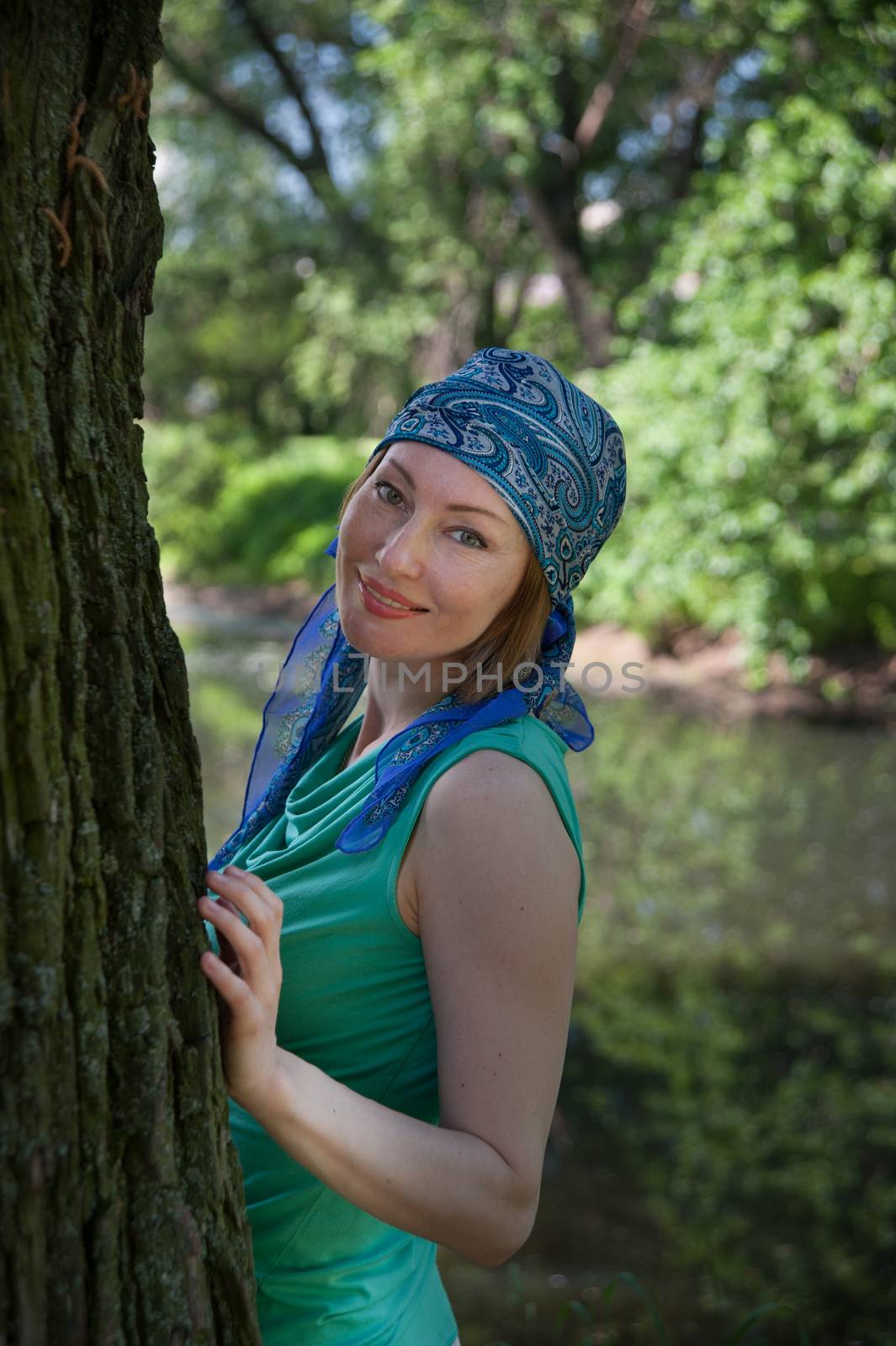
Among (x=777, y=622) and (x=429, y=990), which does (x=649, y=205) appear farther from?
(x=429, y=990)

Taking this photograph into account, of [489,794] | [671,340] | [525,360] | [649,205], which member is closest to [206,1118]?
[489,794]

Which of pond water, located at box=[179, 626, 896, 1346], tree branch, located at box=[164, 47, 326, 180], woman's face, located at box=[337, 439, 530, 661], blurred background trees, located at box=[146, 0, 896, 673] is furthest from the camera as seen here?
tree branch, located at box=[164, 47, 326, 180]

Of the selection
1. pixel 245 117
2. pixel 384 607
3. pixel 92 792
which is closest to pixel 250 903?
pixel 92 792

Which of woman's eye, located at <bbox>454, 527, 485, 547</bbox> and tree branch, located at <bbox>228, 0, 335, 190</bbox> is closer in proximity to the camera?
woman's eye, located at <bbox>454, 527, 485, 547</bbox>

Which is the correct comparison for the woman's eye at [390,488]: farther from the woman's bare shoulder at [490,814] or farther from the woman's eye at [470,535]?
the woman's bare shoulder at [490,814]

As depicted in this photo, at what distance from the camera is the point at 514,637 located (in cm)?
159

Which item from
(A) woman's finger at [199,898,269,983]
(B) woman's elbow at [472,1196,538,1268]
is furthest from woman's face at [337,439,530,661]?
(B) woman's elbow at [472,1196,538,1268]

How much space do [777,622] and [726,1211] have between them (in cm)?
819

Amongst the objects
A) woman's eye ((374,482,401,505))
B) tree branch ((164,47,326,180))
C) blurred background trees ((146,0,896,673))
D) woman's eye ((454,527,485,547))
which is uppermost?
tree branch ((164,47,326,180))

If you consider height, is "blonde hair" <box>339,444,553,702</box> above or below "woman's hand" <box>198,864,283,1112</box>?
above

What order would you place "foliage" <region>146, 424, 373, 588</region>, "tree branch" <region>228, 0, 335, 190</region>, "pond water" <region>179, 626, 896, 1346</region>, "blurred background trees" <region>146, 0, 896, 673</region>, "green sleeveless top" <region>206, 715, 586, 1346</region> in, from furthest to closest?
1. "foliage" <region>146, 424, 373, 588</region>
2. "tree branch" <region>228, 0, 335, 190</region>
3. "blurred background trees" <region>146, 0, 896, 673</region>
4. "pond water" <region>179, 626, 896, 1346</region>
5. "green sleeveless top" <region>206, 715, 586, 1346</region>

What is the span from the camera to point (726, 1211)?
418 centimetres

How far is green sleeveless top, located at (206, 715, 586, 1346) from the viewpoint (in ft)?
4.65

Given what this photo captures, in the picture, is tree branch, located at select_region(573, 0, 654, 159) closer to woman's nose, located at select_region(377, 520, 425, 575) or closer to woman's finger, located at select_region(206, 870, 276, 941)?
woman's nose, located at select_region(377, 520, 425, 575)
